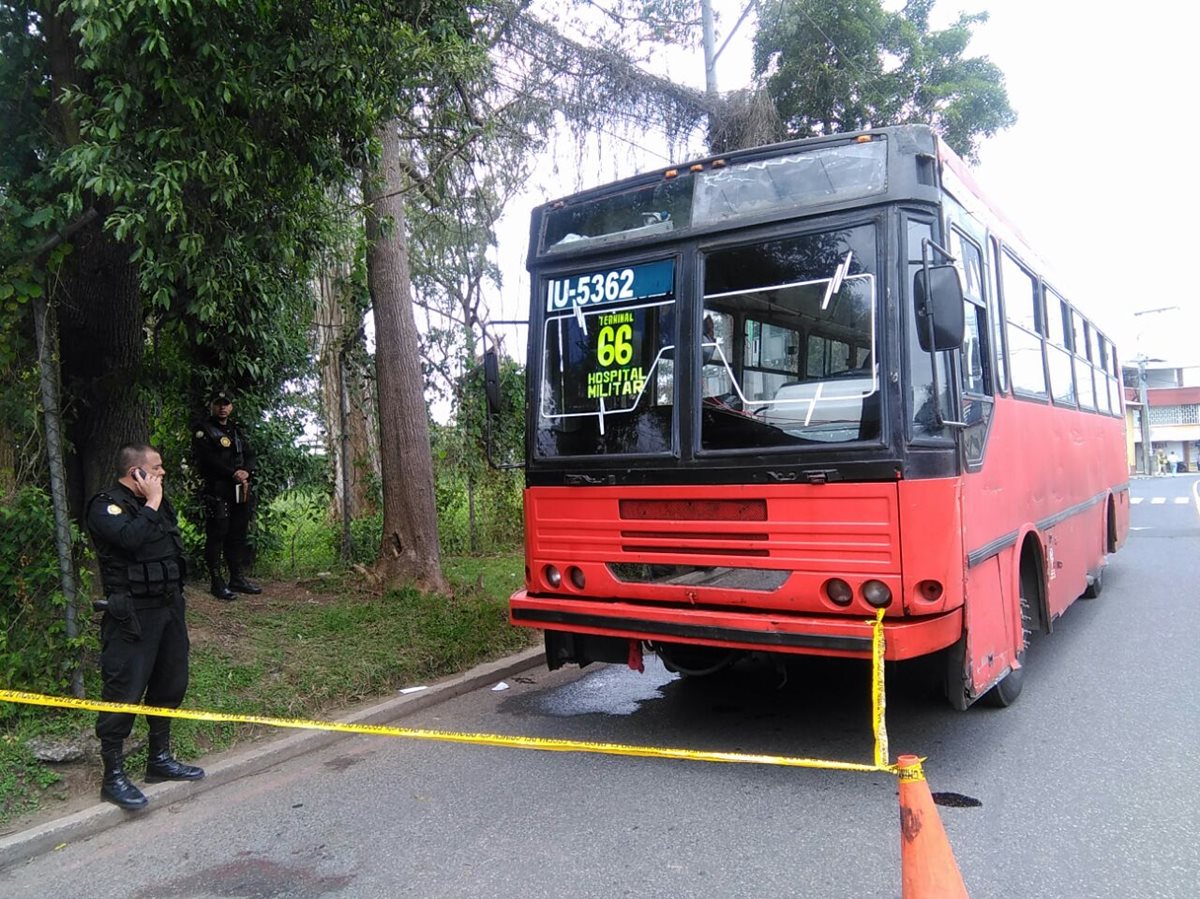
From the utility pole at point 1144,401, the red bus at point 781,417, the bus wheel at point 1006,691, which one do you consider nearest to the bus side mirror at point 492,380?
the red bus at point 781,417

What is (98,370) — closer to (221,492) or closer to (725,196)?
(221,492)

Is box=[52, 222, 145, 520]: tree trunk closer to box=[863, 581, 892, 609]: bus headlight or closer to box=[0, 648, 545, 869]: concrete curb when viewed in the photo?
box=[0, 648, 545, 869]: concrete curb

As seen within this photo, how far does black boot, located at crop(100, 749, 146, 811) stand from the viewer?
14.1ft

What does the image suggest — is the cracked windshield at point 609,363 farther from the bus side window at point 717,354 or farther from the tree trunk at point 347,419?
the tree trunk at point 347,419

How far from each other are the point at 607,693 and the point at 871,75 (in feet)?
41.3

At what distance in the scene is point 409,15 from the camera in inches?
254

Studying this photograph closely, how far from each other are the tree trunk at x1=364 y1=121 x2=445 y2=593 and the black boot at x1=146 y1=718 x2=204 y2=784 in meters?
3.50

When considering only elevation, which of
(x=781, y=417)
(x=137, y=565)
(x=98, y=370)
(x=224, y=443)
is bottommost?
(x=137, y=565)

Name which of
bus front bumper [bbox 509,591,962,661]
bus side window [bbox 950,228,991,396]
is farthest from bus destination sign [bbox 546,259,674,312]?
bus front bumper [bbox 509,591,962,661]

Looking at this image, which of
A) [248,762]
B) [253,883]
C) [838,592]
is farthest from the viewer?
[248,762]

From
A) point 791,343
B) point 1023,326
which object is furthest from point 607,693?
point 1023,326

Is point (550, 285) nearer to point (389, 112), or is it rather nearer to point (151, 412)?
point (389, 112)

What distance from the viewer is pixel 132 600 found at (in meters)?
4.28

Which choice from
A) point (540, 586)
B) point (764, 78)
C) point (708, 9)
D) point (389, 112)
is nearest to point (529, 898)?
point (540, 586)
